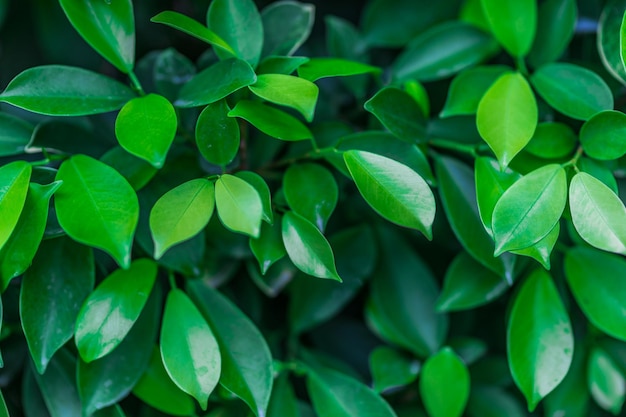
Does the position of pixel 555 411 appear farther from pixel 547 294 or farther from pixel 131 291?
pixel 131 291

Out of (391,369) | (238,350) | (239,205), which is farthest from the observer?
(391,369)

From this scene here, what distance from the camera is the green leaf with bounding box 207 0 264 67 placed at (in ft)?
1.88

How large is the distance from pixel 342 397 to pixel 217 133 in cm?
28

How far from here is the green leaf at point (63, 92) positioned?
52cm

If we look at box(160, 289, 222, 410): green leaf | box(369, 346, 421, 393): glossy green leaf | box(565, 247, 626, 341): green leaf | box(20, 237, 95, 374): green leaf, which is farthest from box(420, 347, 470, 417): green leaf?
box(20, 237, 95, 374): green leaf

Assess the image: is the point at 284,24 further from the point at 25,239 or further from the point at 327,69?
the point at 25,239

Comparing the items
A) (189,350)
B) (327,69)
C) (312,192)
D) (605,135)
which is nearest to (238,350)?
(189,350)

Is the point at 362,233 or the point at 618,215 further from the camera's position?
the point at 362,233

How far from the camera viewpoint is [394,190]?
0.50 m

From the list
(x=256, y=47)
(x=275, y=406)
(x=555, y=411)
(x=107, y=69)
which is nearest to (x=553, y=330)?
(x=555, y=411)

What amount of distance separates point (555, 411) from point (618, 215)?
33 centimetres

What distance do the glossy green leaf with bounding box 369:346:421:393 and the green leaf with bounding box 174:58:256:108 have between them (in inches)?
13.0

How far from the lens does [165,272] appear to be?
670 mm

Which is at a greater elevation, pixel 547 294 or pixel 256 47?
pixel 256 47
